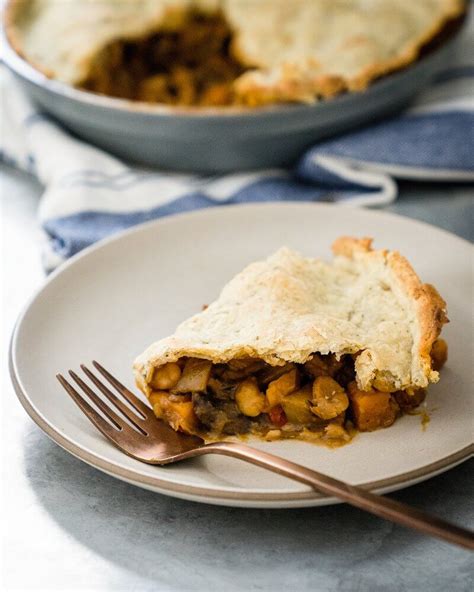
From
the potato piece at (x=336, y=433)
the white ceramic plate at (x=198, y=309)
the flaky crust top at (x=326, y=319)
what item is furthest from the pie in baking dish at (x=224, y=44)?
the potato piece at (x=336, y=433)

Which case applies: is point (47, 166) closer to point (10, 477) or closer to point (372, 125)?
point (372, 125)

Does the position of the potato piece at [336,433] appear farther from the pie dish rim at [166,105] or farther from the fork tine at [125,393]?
the pie dish rim at [166,105]

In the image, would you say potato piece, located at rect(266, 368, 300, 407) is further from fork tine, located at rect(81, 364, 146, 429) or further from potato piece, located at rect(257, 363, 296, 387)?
fork tine, located at rect(81, 364, 146, 429)

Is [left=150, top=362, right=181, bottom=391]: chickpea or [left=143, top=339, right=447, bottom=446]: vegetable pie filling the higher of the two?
[left=150, top=362, right=181, bottom=391]: chickpea

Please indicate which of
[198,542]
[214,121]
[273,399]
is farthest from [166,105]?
[198,542]

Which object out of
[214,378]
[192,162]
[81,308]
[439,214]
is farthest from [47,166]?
A: [214,378]

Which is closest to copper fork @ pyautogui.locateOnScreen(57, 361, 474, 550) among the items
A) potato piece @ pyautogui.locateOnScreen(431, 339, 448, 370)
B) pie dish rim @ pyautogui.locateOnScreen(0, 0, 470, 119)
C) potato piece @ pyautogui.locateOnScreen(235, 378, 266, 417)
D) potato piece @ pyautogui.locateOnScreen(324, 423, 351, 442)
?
potato piece @ pyautogui.locateOnScreen(235, 378, 266, 417)

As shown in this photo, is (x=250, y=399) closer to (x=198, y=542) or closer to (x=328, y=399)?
(x=328, y=399)
